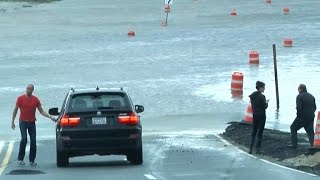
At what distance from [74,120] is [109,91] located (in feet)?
3.12

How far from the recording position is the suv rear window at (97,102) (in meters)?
20.9

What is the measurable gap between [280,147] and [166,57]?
28393mm

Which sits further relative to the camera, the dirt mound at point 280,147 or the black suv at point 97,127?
the dirt mound at point 280,147

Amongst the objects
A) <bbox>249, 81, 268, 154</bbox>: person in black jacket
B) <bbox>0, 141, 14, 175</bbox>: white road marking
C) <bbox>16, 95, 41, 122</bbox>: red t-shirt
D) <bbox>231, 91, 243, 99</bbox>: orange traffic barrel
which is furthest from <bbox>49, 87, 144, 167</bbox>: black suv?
<bbox>231, 91, 243, 99</bbox>: orange traffic barrel

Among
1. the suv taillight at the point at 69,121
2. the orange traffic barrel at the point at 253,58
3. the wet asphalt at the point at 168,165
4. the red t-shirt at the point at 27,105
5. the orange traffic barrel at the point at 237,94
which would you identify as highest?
the orange traffic barrel at the point at 253,58

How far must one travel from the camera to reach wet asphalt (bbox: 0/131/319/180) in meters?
19.6

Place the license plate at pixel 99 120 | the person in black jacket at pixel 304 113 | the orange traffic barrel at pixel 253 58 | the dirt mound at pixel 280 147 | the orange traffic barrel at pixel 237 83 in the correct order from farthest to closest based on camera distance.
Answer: the orange traffic barrel at pixel 253 58, the orange traffic barrel at pixel 237 83, the person in black jacket at pixel 304 113, the dirt mound at pixel 280 147, the license plate at pixel 99 120

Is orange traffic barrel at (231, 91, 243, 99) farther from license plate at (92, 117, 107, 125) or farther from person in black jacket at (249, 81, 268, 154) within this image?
license plate at (92, 117, 107, 125)

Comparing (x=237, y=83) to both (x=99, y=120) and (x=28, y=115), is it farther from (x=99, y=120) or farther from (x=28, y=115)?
(x=99, y=120)

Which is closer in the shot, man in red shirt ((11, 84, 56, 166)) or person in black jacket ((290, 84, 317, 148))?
man in red shirt ((11, 84, 56, 166))

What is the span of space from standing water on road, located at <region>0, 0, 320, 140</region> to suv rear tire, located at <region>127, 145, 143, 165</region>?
25.0 ft

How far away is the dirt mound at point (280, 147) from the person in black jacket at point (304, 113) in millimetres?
371

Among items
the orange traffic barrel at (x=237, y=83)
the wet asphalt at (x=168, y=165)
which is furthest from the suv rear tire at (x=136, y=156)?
the orange traffic barrel at (x=237, y=83)

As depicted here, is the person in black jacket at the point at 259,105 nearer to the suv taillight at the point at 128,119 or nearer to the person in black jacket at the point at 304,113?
the person in black jacket at the point at 304,113
